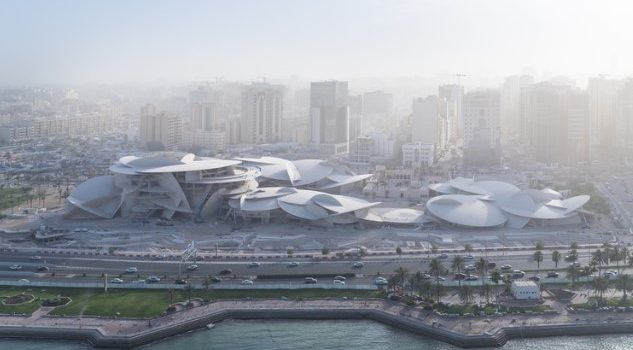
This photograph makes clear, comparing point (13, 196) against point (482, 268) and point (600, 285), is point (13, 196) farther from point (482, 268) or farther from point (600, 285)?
point (600, 285)

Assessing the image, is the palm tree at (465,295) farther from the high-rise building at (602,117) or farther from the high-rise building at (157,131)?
the high-rise building at (157,131)

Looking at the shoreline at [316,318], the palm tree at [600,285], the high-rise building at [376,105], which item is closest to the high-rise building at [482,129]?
the palm tree at [600,285]

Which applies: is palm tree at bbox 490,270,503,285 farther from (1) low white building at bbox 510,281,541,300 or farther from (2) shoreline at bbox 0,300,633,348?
(2) shoreline at bbox 0,300,633,348

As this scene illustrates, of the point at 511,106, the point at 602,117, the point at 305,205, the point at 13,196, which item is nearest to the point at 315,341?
the point at 305,205

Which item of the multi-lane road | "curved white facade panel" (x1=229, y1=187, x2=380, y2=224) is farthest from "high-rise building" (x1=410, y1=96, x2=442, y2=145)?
the multi-lane road

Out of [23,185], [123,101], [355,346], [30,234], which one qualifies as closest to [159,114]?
[23,185]

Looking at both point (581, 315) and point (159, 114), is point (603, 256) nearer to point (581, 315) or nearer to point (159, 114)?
point (581, 315)

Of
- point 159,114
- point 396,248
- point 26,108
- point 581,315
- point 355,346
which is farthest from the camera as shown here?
point 26,108
